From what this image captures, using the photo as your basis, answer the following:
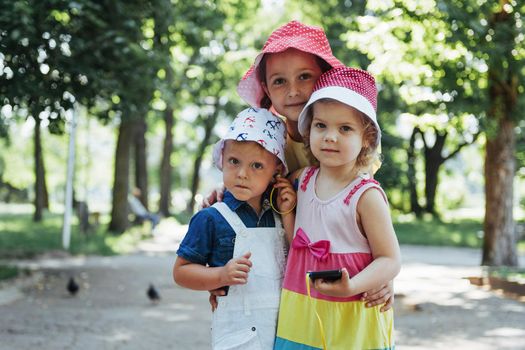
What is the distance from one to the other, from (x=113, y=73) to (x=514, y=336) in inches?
279

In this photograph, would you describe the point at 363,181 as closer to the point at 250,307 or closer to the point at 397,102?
the point at 250,307

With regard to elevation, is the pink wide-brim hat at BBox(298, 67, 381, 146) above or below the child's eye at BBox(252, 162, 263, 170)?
above

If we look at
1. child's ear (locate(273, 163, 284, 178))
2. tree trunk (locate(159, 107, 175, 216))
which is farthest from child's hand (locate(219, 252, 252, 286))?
tree trunk (locate(159, 107, 175, 216))

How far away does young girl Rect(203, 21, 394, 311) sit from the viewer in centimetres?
297

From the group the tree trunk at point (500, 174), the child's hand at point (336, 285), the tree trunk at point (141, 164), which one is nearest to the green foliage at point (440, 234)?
the tree trunk at point (500, 174)

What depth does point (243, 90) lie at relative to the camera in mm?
3264

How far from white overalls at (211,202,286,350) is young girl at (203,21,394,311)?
0.14 metres

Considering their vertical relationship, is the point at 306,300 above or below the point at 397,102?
below

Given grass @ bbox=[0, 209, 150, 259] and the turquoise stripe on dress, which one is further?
grass @ bbox=[0, 209, 150, 259]

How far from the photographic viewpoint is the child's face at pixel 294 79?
297cm

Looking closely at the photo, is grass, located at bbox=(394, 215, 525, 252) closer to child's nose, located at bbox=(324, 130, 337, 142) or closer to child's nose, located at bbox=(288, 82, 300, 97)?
child's nose, located at bbox=(288, 82, 300, 97)

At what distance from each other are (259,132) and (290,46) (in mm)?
373

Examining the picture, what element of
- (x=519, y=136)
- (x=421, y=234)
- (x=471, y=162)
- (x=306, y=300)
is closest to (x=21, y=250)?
(x=421, y=234)

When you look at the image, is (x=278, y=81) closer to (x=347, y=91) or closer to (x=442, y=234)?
(x=347, y=91)
